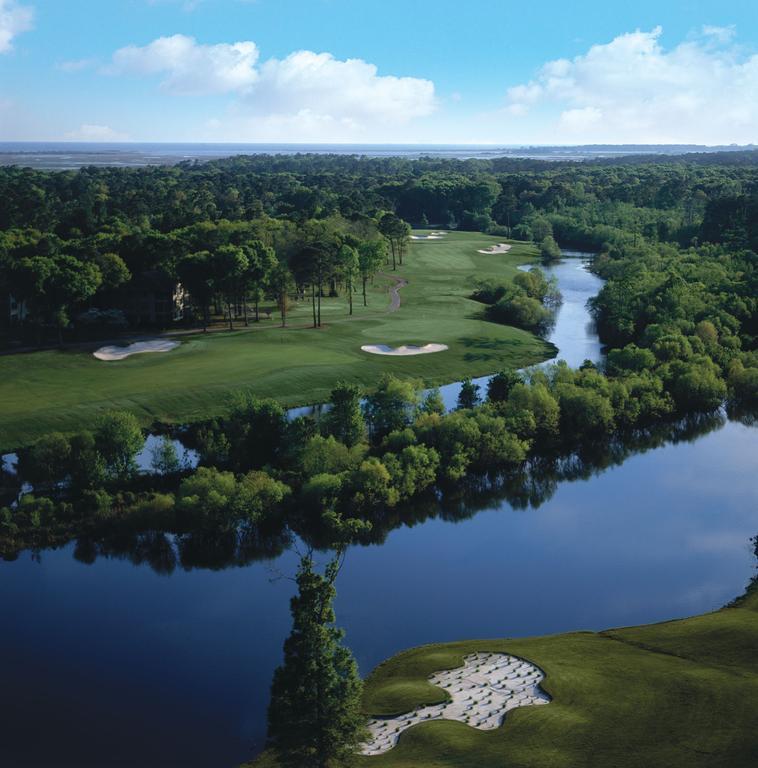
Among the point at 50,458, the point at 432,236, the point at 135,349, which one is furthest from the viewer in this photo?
the point at 432,236

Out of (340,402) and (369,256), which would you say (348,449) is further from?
(369,256)

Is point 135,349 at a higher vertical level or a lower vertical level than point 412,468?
higher

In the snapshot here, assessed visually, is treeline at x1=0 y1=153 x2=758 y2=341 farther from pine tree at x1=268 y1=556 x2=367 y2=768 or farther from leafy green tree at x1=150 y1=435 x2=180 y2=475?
pine tree at x1=268 y1=556 x2=367 y2=768

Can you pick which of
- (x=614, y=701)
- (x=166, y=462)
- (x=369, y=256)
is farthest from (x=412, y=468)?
(x=369, y=256)

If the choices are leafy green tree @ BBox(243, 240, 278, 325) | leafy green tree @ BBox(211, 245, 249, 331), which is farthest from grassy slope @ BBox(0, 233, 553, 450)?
leafy green tree @ BBox(211, 245, 249, 331)

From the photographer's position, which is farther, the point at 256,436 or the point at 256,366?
the point at 256,366

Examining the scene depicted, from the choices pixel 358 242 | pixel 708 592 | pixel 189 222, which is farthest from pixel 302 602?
pixel 189 222

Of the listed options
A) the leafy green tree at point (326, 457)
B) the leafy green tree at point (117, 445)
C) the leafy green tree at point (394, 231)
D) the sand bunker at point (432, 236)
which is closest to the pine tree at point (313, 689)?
the leafy green tree at point (326, 457)
